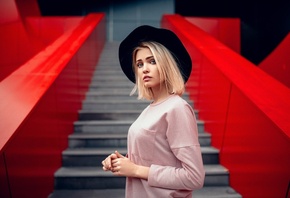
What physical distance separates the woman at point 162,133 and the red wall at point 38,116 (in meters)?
0.88

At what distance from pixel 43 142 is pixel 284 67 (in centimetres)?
390

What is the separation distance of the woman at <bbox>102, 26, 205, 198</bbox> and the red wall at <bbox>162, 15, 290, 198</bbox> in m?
0.97

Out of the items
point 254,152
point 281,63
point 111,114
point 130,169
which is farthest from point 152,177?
point 281,63

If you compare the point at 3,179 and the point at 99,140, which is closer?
the point at 3,179

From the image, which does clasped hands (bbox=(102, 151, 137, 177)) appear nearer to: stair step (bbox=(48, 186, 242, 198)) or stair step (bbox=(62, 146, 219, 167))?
stair step (bbox=(48, 186, 242, 198))

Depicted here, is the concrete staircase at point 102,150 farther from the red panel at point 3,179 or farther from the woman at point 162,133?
the woman at point 162,133

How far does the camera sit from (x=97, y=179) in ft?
9.04

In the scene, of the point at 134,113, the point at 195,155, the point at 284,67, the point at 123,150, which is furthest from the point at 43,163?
the point at 284,67

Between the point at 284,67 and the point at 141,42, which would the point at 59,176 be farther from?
the point at 284,67

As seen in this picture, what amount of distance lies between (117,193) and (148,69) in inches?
68.0

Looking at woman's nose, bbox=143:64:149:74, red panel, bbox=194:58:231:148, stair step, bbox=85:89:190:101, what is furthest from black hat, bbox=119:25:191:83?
stair step, bbox=85:89:190:101

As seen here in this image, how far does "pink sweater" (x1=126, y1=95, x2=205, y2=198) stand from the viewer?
1.06 m

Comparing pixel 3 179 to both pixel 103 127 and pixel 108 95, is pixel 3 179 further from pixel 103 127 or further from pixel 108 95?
pixel 108 95

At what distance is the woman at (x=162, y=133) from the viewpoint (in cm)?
107
